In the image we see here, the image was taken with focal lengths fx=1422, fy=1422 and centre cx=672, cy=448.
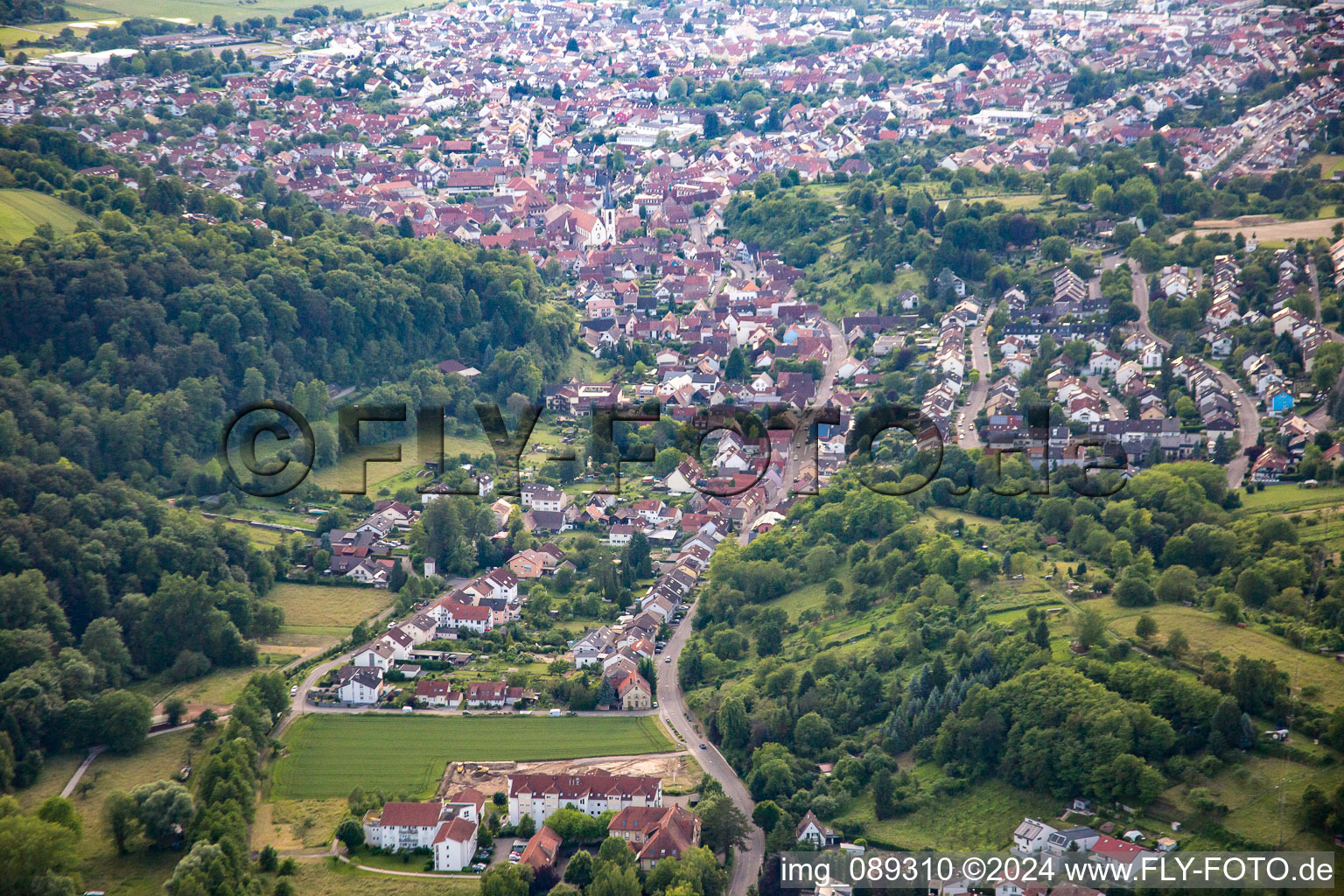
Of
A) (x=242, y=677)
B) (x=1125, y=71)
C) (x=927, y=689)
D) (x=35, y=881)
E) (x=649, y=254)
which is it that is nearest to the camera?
Result: (x=35, y=881)

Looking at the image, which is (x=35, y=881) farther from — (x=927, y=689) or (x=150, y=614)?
(x=927, y=689)

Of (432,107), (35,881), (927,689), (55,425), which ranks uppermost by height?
(432,107)

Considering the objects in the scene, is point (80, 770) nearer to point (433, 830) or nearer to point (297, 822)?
point (297, 822)

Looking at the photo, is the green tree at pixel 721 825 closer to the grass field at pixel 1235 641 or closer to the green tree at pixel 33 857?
the grass field at pixel 1235 641

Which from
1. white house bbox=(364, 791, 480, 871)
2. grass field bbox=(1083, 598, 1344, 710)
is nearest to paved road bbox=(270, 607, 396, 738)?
white house bbox=(364, 791, 480, 871)

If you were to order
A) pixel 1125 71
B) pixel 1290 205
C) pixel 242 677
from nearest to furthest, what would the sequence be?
pixel 242 677, pixel 1290 205, pixel 1125 71

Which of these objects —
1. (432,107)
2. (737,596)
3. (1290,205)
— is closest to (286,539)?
(737,596)
